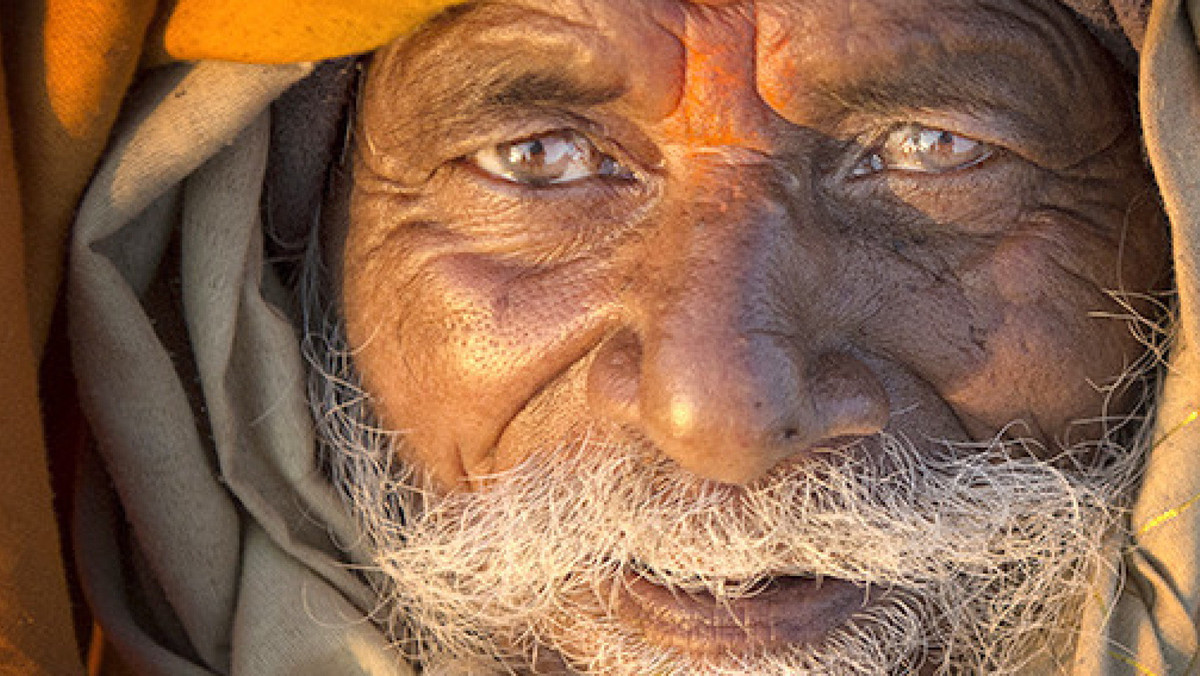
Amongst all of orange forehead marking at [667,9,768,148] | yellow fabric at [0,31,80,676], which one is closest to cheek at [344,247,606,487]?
orange forehead marking at [667,9,768,148]

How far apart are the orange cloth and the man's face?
189mm

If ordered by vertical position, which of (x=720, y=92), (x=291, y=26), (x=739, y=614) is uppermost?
(x=291, y=26)

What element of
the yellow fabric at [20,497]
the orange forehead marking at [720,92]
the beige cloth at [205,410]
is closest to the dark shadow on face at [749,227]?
the orange forehead marking at [720,92]

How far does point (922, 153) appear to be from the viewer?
2174 mm

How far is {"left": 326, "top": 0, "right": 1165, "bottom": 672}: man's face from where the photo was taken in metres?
2.03

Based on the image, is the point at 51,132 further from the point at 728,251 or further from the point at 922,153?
the point at 922,153

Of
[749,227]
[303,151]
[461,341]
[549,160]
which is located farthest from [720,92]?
[303,151]

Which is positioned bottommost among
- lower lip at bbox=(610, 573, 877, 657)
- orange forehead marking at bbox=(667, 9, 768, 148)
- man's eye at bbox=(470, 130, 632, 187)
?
lower lip at bbox=(610, 573, 877, 657)

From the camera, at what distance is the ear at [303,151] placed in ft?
7.61

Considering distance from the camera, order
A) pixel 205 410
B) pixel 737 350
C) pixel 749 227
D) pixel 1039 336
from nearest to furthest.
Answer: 1. pixel 737 350
2. pixel 749 227
3. pixel 1039 336
4. pixel 205 410

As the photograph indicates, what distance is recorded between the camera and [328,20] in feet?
6.78

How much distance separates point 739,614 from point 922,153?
26.7 inches

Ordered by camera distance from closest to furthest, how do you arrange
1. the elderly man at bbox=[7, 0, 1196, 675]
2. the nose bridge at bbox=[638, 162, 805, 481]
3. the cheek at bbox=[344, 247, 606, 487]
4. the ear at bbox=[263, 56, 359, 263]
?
the nose bridge at bbox=[638, 162, 805, 481] → the elderly man at bbox=[7, 0, 1196, 675] → the cheek at bbox=[344, 247, 606, 487] → the ear at bbox=[263, 56, 359, 263]

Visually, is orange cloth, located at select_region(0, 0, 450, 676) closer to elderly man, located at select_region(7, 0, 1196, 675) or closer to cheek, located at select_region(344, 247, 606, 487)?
elderly man, located at select_region(7, 0, 1196, 675)
